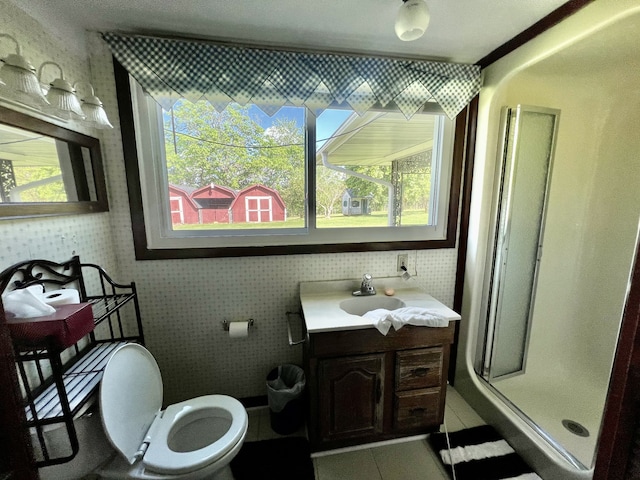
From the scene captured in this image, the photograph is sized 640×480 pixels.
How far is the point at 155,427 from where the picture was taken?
121 cm

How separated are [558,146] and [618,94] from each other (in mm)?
368

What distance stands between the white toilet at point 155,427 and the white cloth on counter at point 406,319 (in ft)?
2.55

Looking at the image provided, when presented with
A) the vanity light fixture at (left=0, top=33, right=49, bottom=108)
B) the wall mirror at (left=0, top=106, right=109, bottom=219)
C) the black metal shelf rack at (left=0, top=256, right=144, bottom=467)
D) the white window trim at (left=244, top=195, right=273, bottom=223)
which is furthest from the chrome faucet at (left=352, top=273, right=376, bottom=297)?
the vanity light fixture at (left=0, top=33, right=49, bottom=108)

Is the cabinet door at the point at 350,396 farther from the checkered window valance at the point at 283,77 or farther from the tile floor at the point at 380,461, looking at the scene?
the checkered window valance at the point at 283,77

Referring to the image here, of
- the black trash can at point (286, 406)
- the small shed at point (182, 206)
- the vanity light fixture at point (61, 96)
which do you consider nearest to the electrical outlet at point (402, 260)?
the black trash can at point (286, 406)


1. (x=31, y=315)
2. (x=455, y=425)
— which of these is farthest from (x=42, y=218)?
(x=455, y=425)

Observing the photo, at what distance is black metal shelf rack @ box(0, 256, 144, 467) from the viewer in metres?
0.81

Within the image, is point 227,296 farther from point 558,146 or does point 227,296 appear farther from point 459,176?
point 558,146

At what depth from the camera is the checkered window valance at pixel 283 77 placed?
1323 mm

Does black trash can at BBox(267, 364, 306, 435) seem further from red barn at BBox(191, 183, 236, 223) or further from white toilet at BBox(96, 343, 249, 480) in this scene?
red barn at BBox(191, 183, 236, 223)

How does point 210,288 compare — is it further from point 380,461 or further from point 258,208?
point 380,461

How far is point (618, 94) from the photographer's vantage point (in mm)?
1615

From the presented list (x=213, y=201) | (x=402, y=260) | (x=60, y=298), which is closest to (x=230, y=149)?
(x=213, y=201)

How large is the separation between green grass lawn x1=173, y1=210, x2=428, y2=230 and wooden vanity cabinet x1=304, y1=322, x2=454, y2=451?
719mm
